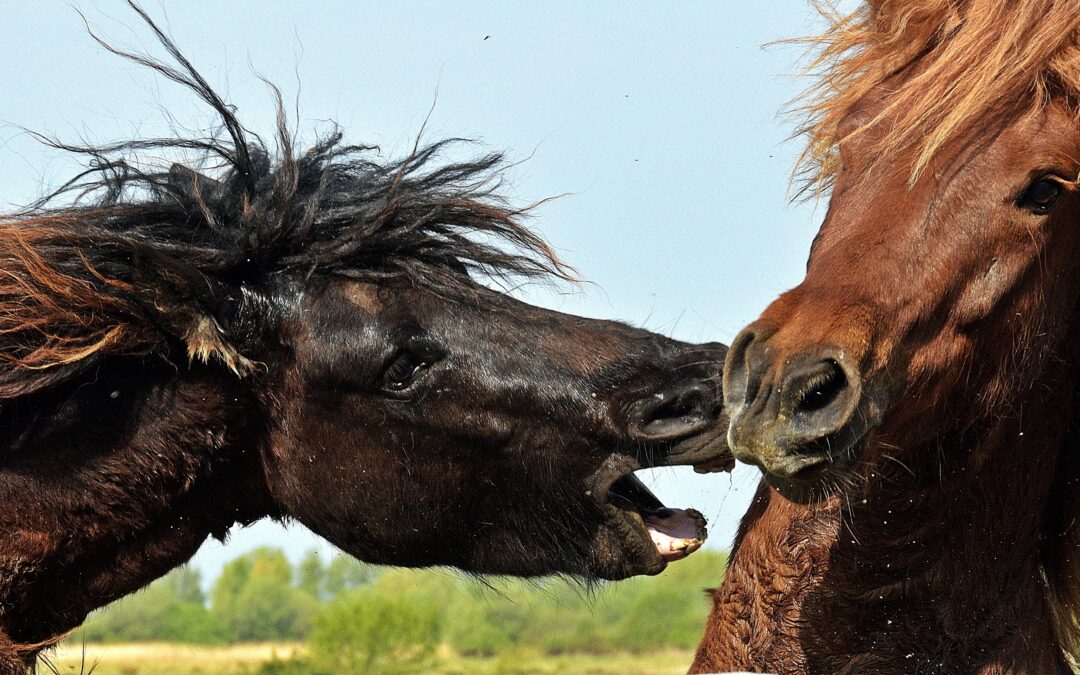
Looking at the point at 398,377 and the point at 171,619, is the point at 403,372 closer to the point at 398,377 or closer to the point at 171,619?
the point at 398,377

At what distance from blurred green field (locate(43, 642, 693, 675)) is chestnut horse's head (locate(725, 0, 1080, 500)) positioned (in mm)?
10719

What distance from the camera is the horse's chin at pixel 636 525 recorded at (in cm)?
348

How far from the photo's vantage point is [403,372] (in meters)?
3.54

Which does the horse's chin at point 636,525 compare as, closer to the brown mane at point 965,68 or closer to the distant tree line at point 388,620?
the brown mane at point 965,68

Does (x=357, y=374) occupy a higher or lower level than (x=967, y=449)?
higher

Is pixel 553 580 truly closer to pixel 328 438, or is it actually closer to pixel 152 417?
pixel 328 438

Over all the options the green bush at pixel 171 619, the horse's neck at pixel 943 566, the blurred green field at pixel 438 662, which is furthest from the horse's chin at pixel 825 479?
the green bush at pixel 171 619

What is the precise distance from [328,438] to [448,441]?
1.24ft

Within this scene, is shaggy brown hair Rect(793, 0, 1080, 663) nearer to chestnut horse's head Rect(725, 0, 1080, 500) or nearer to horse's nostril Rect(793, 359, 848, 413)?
chestnut horse's head Rect(725, 0, 1080, 500)

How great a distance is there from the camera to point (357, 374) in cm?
351

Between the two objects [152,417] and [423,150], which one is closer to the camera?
[152,417]

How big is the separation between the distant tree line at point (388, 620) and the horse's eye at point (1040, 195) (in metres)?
13.2

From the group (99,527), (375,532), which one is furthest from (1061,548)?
(99,527)

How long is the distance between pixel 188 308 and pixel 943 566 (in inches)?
91.1
